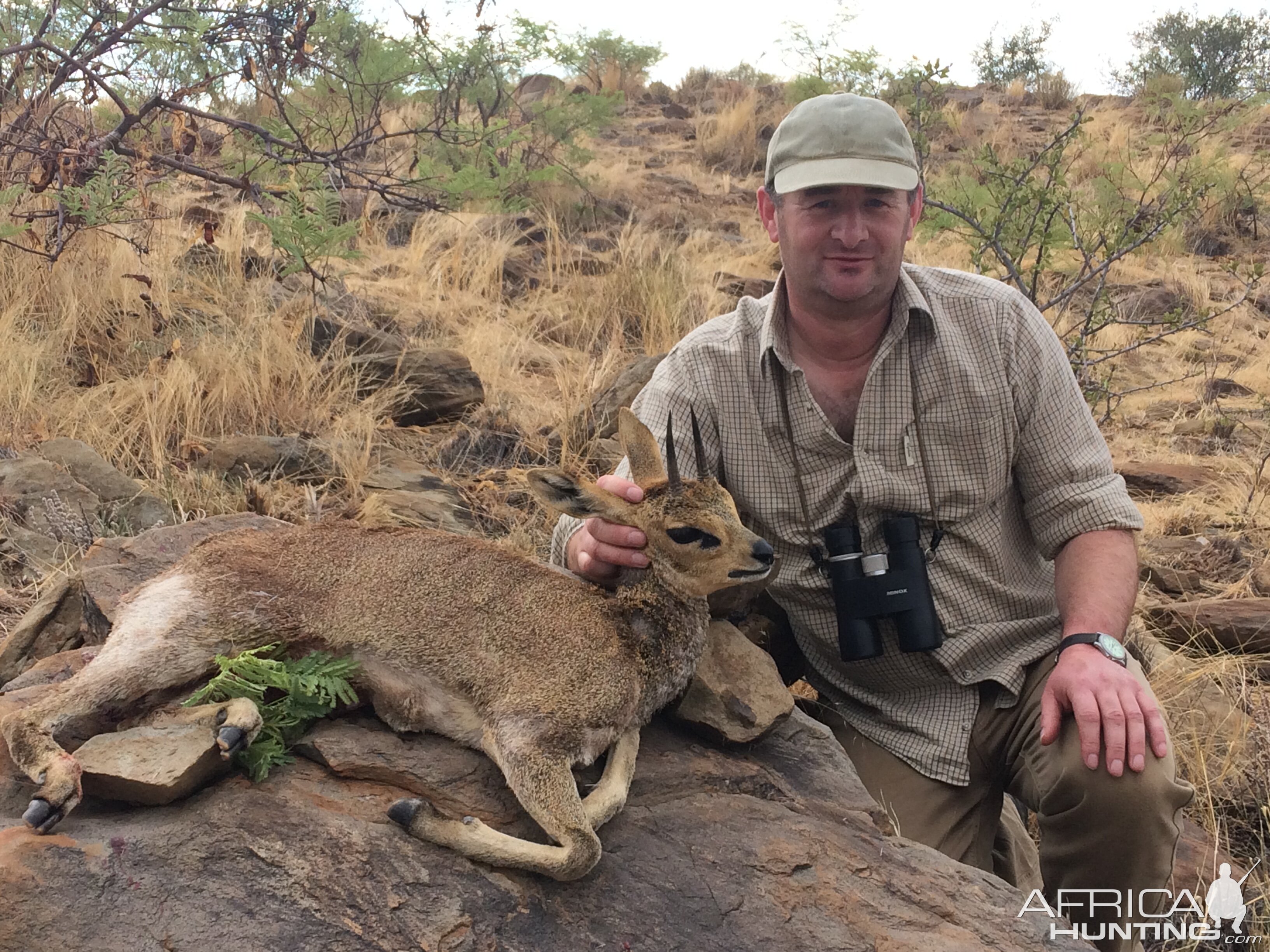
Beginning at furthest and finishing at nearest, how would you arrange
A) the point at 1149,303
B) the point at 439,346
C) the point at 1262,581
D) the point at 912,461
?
1. the point at 1149,303
2. the point at 439,346
3. the point at 1262,581
4. the point at 912,461

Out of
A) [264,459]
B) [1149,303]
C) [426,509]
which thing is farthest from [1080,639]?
[1149,303]

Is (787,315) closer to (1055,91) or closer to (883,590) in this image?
(883,590)

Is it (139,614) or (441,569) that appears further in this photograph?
(441,569)

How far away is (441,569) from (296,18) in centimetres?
611

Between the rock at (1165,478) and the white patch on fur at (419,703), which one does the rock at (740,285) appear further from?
the white patch on fur at (419,703)

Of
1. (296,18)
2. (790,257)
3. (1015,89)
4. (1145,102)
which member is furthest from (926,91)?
(790,257)

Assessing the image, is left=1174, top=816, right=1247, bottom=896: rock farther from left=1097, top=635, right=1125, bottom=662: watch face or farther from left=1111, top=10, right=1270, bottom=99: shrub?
left=1111, top=10, right=1270, bottom=99: shrub

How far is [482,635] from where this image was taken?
3705mm

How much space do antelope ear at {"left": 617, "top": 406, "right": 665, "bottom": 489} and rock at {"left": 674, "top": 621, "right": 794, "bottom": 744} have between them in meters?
0.73

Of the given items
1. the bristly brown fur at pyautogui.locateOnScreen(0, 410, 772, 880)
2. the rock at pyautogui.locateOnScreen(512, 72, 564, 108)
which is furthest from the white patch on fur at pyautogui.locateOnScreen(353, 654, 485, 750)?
the rock at pyautogui.locateOnScreen(512, 72, 564, 108)

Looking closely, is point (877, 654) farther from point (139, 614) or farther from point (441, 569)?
point (139, 614)

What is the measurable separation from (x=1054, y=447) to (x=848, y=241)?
4.17 feet

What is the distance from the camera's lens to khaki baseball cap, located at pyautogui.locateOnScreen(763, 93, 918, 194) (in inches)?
183

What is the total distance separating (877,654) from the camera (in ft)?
15.6
